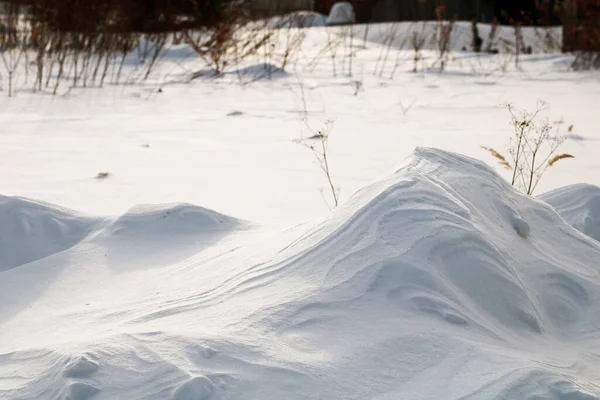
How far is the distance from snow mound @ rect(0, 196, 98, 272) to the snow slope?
0.59ft

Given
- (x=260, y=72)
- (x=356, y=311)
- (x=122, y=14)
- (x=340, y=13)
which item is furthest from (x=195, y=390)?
(x=340, y=13)

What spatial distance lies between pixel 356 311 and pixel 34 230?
1435 millimetres

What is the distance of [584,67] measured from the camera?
29.8 feet

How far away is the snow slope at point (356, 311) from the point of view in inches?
56.6

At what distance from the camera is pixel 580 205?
2816 millimetres

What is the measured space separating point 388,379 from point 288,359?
0.18 metres

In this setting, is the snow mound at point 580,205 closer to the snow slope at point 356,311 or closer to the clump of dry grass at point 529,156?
the clump of dry grass at point 529,156

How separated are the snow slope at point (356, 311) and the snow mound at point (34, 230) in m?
0.18

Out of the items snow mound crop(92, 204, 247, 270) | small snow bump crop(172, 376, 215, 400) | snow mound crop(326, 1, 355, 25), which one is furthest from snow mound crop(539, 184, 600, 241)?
snow mound crop(326, 1, 355, 25)

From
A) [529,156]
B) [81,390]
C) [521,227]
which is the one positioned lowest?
[529,156]

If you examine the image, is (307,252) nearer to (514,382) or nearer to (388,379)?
(388,379)

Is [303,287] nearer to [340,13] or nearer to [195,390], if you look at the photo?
[195,390]

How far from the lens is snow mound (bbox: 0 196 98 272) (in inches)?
100

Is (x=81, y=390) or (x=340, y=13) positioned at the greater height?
(x=340, y=13)
